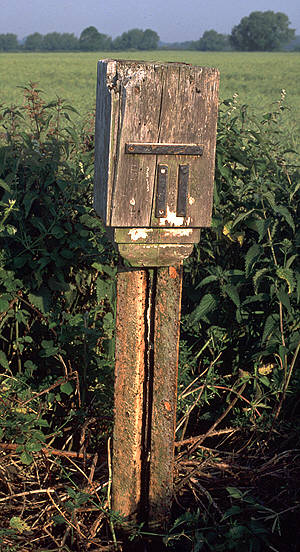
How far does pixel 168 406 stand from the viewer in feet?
7.36

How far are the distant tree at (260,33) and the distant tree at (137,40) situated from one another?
45.7ft

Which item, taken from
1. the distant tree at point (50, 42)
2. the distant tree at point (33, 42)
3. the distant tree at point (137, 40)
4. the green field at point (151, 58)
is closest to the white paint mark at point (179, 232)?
the green field at point (151, 58)

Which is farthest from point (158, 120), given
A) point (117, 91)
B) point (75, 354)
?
point (75, 354)

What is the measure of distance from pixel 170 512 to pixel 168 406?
445mm

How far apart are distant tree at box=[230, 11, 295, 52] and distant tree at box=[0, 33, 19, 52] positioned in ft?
124

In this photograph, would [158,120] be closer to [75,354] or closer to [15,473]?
[75,354]

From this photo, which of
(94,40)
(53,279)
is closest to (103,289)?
(53,279)

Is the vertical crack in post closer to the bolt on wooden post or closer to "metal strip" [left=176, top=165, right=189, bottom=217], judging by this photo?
the bolt on wooden post

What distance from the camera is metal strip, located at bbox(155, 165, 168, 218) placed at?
194 centimetres

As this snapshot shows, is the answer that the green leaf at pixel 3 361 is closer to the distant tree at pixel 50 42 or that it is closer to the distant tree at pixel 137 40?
the distant tree at pixel 137 40

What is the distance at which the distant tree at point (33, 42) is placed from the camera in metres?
106

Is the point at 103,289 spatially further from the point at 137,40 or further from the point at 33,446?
the point at 137,40

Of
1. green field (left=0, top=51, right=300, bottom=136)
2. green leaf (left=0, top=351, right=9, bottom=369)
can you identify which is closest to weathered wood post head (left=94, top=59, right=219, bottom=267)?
green leaf (left=0, top=351, right=9, bottom=369)

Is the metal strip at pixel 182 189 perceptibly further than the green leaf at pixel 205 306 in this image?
No
